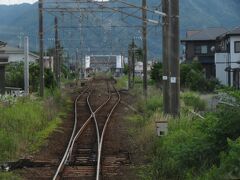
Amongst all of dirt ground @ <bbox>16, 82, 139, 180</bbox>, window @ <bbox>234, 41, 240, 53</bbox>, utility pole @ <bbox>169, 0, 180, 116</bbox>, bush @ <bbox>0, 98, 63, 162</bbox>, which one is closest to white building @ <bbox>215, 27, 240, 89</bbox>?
window @ <bbox>234, 41, 240, 53</bbox>

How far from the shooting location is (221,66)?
60562mm

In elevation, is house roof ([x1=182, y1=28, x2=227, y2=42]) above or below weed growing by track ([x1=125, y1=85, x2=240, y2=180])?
above

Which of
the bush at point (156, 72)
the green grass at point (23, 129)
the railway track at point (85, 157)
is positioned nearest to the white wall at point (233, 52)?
the bush at point (156, 72)

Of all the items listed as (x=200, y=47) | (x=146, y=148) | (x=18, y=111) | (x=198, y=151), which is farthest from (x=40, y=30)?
(x=200, y=47)

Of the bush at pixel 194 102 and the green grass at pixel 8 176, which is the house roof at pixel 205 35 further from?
the green grass at pixel 8 176

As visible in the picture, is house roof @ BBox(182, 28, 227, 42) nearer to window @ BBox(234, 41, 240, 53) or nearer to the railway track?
window @ BBox(234, 41, 240, 53)

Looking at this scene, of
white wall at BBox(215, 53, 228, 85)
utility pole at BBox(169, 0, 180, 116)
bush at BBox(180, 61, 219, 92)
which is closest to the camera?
utility pole at BBox(169, 0, 180, 116)

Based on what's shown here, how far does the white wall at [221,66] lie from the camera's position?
58.6 meters

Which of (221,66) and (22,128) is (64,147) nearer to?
(22,128)

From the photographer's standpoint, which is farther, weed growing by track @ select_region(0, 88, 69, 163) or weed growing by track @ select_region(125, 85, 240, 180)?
weed growing by track @ select_region(0, 88, 69, 163)

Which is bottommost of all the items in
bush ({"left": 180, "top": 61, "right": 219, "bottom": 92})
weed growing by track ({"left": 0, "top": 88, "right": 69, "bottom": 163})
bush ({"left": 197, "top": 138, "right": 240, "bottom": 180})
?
weed growing by track ({"left": 0, "top": 88, "right": 69, "bottom": 163})

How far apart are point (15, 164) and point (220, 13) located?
187825 millimetres

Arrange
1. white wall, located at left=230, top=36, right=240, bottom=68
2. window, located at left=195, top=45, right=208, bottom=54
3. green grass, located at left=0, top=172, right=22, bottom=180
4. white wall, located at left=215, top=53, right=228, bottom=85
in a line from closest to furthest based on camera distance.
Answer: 1. green grass, located at left=0, top=172, right=22, bottom=180
2. white wall, located at left=230, top=36, right=240, bottom=68
3. white wall, located at left=215, top=53, right=228, bottom=85
4. window, located at left=195, top=45, right=208, bottom=54

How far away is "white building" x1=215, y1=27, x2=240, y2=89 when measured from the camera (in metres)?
54.2
